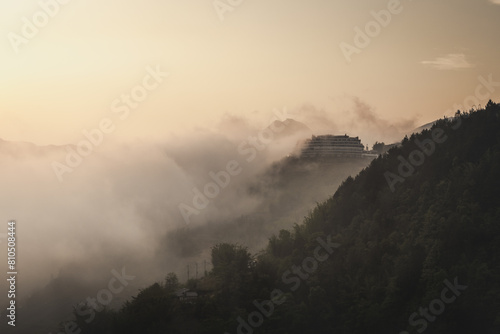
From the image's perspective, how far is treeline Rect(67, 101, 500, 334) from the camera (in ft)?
435

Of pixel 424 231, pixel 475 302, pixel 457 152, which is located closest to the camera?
pixel 475 302

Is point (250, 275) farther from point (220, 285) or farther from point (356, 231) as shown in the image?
point (356, 231)

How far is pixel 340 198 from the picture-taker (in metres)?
176

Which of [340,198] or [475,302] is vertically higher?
[340,198]

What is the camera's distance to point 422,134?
177000 mm

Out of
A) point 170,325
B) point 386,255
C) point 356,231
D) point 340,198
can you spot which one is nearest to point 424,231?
point 386,255

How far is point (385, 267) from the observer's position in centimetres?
14575

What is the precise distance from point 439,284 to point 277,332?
3078 centimetres

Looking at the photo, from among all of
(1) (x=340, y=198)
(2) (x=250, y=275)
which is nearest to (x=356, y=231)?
A: (1) (x=340, y=198)

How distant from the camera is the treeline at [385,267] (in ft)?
435

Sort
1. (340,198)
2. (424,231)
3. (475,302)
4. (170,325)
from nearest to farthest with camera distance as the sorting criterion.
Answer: (475,302), (170,325), (424,231), (340,198)

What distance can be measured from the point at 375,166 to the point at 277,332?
5734cm

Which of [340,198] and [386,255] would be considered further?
[340,198]

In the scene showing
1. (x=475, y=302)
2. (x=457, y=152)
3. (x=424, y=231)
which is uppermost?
(x=457, y=152)
